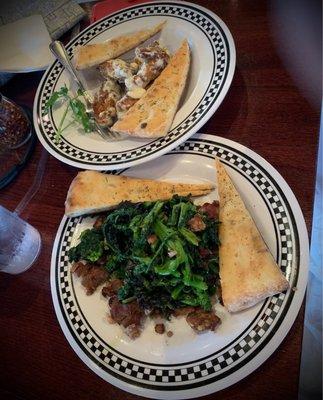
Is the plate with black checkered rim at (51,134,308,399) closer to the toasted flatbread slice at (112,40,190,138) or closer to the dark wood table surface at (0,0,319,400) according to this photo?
the dark wood table surface at (0,0,319,400)

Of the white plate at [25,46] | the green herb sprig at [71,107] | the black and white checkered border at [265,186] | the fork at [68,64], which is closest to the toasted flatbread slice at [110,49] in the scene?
the fork at [68,64]

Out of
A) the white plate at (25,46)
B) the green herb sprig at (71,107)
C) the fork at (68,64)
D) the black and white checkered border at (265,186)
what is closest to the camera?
the black and white checkered border at (265,186)

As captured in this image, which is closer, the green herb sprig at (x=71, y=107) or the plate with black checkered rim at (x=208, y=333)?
the plate with black checkered rim at (x=208, y=333)

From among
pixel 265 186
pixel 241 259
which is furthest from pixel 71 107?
pixel 241 259

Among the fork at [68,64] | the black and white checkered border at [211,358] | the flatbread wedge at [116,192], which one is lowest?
the black and white checkered border at [211,358]

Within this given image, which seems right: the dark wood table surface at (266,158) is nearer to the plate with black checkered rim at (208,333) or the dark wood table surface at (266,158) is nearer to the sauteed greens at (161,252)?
the plate with black checkered rim at (208,333)

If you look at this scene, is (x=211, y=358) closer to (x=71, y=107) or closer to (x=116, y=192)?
(x=116, y=192)

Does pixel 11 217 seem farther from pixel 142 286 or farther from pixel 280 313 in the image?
pixel 280 313
